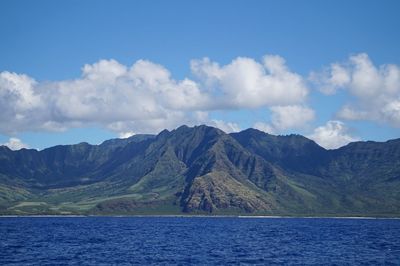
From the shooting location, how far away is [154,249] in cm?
16212

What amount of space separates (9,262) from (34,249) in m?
35.0

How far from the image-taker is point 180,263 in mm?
125562

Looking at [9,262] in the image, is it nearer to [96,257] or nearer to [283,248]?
[96,257]

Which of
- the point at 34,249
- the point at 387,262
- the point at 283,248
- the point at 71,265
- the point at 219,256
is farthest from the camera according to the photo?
the point at 283,248

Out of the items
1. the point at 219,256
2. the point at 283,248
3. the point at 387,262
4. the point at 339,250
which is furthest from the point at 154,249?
the point at 387,262

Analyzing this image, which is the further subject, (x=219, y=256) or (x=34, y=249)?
(x=34, y=249)

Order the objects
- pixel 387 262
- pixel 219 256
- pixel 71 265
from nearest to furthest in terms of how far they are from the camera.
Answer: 1. pixel 71 265
2. pixel 387 262
3. pixel 219 256

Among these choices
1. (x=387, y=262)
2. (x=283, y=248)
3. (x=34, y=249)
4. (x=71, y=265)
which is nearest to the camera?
(x=71, y=265)

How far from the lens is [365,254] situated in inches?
5876

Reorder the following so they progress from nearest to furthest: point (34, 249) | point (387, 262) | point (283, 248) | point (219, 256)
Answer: point (387, 262) → point (219, 256) → point (34, 249) → point (283, 248)

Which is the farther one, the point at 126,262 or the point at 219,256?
the point at 219,256

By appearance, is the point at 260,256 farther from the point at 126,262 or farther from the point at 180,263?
the point at 126,262

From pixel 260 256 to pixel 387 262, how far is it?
32181 millimetres

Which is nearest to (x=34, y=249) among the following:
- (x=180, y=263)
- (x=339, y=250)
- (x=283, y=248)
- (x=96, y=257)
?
(x=96, y=257)
